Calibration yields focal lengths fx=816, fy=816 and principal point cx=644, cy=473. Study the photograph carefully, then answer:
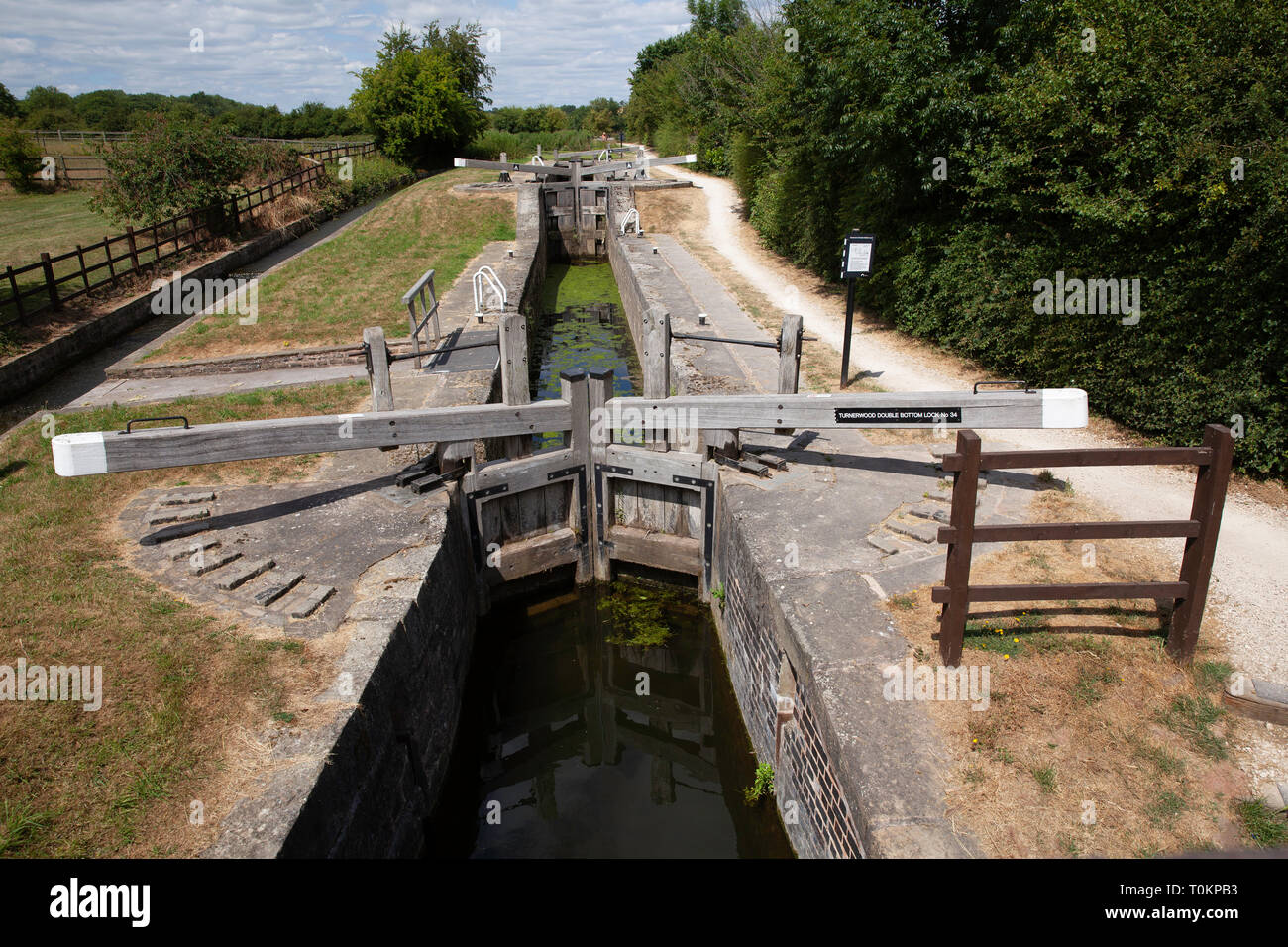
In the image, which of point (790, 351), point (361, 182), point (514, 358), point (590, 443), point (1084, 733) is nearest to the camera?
point (1084, 733)

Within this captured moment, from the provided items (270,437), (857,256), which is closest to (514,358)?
(270,437)

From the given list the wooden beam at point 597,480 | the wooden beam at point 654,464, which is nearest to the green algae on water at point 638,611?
the wooden beam at point 597,480

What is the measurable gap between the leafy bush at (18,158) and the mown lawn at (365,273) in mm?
13467

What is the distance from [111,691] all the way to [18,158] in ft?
103

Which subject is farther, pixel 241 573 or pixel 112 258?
pixel 112 258

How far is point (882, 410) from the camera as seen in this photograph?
7215 millimetres

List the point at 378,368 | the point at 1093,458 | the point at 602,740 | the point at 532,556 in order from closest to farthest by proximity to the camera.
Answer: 1. the point at 1093,458
2. the point at 602,740
3. the point at 378,368
4. the point at 532,556

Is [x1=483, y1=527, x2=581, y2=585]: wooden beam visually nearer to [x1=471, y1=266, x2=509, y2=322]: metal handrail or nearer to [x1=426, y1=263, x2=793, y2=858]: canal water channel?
[x1=426, y1=263, x2=793, y2=858]: canal water channel

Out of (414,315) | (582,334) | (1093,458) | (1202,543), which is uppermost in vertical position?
(414,315)

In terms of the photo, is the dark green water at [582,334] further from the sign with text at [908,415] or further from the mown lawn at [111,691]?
the mown lawn at [111,691]

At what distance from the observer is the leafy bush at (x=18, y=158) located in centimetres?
2717

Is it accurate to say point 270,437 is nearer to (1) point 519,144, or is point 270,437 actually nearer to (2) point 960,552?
(2) point 960,552

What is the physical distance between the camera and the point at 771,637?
239 inches

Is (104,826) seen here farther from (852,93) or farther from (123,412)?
(852,93)
